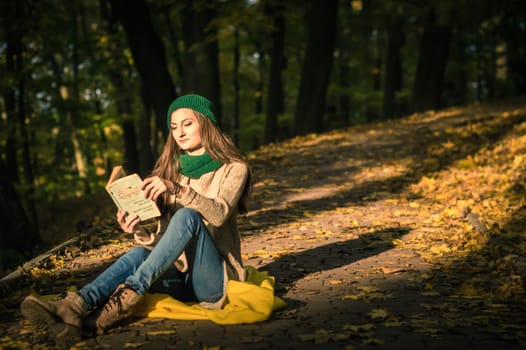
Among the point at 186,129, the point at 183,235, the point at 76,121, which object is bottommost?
the point at 183,235

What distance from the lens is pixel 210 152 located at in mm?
4387

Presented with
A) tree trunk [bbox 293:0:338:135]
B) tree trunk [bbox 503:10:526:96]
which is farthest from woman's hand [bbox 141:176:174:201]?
tree trunk [bbox 503:10:526:96]

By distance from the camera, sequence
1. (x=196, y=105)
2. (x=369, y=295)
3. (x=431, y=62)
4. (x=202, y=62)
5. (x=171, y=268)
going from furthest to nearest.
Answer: (x=431, y=62) → (x=202, y=62) → (x=369, y=295) → (x=171, y=268) → (x=196, y=105)

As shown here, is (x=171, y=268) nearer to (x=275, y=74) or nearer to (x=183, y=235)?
(x=183, y=235)

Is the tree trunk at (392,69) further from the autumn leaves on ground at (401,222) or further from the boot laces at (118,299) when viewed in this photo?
the boot laces at (118,299)

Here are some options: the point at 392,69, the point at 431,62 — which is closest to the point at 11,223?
the point at 431,62

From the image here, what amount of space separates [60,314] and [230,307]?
1.16m

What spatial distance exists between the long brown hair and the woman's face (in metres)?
0.03

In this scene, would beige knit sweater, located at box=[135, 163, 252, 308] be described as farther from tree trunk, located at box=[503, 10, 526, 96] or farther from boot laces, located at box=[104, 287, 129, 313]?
tree trunk, located at box=[503, 10, 526, 96]

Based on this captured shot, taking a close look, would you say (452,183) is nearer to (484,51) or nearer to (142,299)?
(142,299)

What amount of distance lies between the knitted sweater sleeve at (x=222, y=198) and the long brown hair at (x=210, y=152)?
83mm

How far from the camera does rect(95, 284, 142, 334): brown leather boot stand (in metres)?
3.99

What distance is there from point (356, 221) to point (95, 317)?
16.4 feet

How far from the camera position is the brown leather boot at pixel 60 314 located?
373 centimetres
